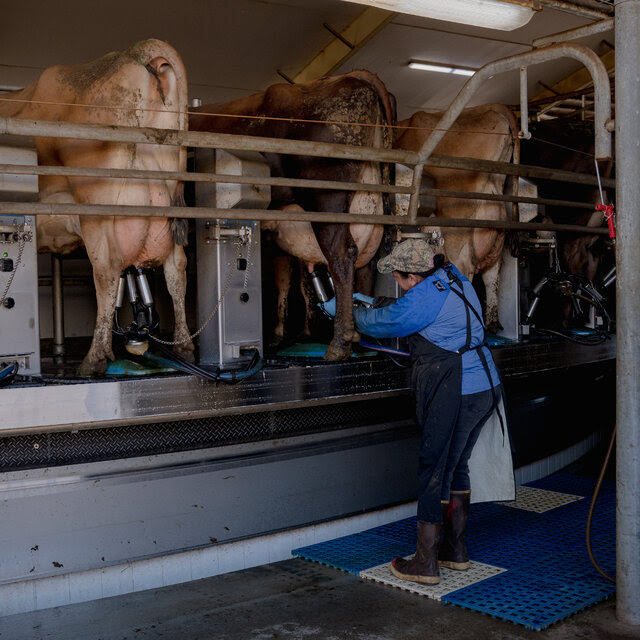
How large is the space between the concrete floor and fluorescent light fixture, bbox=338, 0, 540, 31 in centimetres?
242

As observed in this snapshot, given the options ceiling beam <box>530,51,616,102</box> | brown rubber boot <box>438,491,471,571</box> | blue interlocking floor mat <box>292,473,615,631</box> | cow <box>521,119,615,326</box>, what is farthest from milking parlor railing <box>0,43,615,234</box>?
ceiling beam <box>530,51,616,102</box>

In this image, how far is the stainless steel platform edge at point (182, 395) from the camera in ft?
10.4

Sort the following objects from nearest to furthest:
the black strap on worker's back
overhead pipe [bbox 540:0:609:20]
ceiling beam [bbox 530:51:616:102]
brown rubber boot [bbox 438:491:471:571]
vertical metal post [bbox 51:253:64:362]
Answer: overhead pipe [bbox 540:0:609:20], the black strap on worker's back, brown rubber boot [bbox 438:491:471:571], vertical metal post [bbox 51:253:64:362], ceiling beam [bbox 530:51:616:102]

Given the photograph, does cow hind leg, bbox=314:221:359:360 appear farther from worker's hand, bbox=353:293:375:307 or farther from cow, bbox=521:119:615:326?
cow, bbox=521:119:615:326

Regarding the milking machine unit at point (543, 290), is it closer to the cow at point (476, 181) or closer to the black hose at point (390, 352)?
the cow at point (476, 181)

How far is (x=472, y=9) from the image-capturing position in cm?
325

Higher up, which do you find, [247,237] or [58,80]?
[58,80]

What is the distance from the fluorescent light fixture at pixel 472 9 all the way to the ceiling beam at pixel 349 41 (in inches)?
144

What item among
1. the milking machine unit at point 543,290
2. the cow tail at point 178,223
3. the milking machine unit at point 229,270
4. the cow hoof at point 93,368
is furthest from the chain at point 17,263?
the milking machine unit at point 543,290

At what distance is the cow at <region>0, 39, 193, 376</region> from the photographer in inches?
147

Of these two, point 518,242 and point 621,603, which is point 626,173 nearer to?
point 621,603

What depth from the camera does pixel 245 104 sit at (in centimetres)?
520

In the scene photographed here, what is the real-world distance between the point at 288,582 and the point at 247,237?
1.69m

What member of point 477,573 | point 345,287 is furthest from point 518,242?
point 477,573
